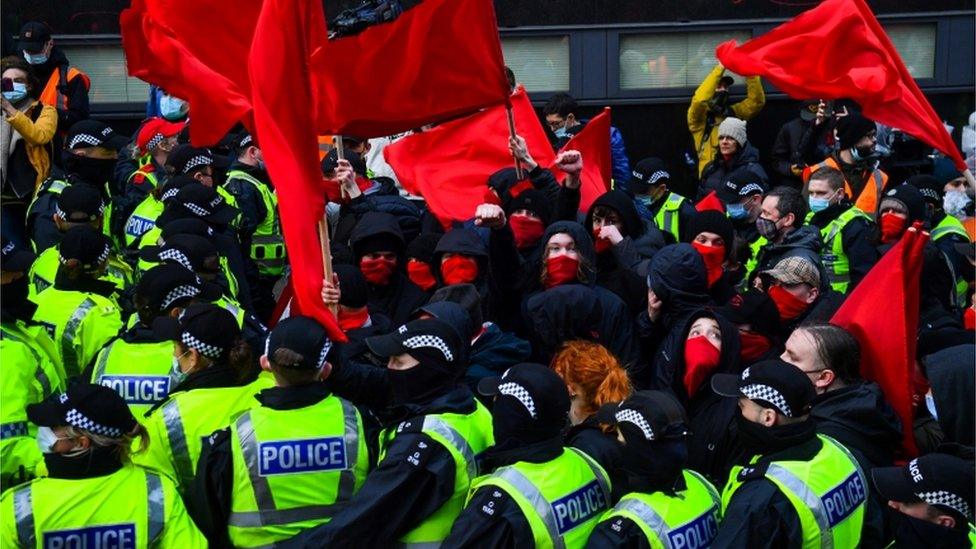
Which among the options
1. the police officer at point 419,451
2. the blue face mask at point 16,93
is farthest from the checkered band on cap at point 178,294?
the blue face mask at point 16,93

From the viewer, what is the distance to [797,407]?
5.37 meters

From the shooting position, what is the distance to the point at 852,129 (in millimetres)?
12008

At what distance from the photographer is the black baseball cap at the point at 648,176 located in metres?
11.0

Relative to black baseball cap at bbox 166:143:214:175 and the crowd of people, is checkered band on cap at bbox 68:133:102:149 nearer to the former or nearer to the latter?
the crowd of people

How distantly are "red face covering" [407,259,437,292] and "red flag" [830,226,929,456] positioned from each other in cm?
240

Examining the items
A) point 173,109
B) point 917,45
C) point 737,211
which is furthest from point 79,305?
point 917,45

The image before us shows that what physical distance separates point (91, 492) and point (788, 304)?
4.22 meters

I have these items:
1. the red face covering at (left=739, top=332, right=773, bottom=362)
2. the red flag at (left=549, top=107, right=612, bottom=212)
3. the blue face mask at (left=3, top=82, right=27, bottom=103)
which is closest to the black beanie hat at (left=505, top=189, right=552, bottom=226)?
the red flag at (left=549, top=107, right=612, bottom=212)

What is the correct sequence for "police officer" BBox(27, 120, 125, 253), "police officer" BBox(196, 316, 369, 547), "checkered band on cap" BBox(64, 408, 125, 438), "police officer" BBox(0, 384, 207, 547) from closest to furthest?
1. "police officer" BBox(0, 384, 207, 547)
2. "checkered band on cap" BBox(64, 408, 125, 438)
3. "police officer" BBox(196, 316, 369, 547)
4. "police officer" BBox(27, 120, 125, 253)

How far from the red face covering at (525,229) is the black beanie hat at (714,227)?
3.01ft

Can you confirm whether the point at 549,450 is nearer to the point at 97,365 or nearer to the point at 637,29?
the point at 97,365

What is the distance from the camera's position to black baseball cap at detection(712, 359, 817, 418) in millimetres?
5371

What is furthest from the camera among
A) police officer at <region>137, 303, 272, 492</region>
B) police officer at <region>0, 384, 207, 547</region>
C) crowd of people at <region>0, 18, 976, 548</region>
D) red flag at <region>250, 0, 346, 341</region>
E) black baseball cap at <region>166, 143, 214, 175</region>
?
black baseball cap at <region>166, 143, 214, 175</region>

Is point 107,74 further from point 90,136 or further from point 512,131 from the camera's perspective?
point 512,131
